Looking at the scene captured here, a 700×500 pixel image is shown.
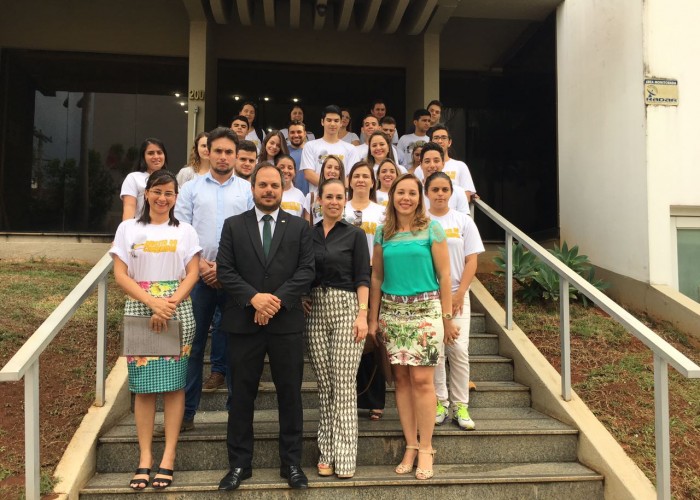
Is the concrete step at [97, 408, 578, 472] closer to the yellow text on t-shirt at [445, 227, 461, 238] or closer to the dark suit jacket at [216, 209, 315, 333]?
the dark suit jacket at [216, 209, 315, 333]

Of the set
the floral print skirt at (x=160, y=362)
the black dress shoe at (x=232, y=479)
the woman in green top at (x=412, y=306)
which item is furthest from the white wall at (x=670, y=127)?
the floral print skirt at (x=160, y=362)

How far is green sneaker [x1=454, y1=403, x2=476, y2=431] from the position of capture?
3.80 m

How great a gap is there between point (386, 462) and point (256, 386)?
1.10 meters

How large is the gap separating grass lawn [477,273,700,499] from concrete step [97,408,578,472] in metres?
0.48

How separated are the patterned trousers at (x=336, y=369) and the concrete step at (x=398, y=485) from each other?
0.15m

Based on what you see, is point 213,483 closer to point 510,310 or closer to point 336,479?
point 336,479

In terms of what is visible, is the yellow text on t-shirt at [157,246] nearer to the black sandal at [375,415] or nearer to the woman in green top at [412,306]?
the woman in green top at [412,306]

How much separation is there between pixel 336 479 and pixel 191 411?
111cm

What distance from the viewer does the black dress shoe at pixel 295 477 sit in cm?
320

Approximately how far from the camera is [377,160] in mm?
5238

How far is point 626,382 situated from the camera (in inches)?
175

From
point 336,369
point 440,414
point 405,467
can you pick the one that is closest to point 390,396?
point 440,414

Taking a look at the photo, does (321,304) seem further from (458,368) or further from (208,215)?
(458,368)

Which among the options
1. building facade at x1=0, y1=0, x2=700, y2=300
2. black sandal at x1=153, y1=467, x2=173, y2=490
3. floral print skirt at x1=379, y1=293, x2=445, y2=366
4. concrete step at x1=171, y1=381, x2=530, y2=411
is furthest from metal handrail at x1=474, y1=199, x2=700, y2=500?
building facade at x1=0, y1=0, x2=700, y2=300
